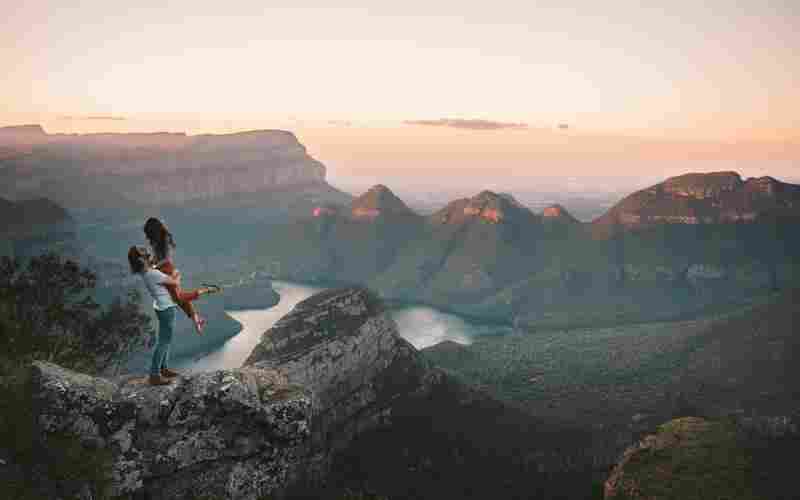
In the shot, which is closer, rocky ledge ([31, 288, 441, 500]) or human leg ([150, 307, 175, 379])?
rocky ledge ([31, 288, 441, 500])

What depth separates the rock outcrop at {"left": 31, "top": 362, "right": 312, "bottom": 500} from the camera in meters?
14.0

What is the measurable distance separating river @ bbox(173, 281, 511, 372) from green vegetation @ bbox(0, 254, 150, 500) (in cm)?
8742

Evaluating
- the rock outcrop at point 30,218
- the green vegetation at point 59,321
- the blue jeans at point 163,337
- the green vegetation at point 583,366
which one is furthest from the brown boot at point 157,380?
the rock outcrop at point 30,218

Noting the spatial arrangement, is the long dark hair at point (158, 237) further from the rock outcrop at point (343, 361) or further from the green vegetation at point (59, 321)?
the rock outcrop at point (343, 361)

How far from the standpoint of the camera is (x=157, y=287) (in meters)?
14.0

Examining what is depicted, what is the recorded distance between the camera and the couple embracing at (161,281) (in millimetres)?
13891

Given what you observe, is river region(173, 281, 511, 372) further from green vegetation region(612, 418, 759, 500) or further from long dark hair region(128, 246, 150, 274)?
long dark hair region(128, 246, 150, 274)

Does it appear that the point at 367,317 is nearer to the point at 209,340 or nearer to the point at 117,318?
the point at 117,318

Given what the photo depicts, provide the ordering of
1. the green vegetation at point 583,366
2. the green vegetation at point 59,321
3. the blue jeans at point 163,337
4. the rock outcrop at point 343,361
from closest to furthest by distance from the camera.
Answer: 1. the blue jeans at point 163,337
2. the green vegetation at point 59,321
3. the rock outcrop at point 343,361
4. the green vegetation at point 583,366

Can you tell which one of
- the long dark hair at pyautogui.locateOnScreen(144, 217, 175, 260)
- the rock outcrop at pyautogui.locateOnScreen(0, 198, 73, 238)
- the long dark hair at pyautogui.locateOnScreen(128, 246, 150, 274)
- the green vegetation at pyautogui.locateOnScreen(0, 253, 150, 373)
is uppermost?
the long dark hair at pyautogui.locateOnScreen(144, 217, 175, 260)

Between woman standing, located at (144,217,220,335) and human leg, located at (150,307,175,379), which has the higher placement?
woman standing, located at (144,217,220,335)

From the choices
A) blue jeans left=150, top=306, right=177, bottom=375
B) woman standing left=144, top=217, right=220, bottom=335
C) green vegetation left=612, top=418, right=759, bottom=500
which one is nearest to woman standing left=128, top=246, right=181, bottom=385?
blue jeans left=150, top=306, right=177, bottom=375

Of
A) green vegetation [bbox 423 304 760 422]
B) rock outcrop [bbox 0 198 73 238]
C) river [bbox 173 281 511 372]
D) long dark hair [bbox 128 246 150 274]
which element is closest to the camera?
long dark hair [bbox 128 246 150 274]

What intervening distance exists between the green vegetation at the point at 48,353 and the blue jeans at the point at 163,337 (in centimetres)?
247
